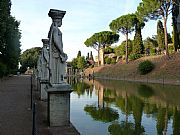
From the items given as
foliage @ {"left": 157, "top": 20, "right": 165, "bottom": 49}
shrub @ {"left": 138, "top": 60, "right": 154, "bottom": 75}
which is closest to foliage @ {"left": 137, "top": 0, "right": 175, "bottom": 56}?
shrub @ {"left": 138, "top": 60, "right": 154, "bottom": 75}

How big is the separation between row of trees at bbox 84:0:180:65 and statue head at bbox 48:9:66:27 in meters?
11.8

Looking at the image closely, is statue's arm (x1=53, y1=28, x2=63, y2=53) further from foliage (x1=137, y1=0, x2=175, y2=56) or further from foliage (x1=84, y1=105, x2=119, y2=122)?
foliage (x1=137, y1=0, x2=175, y2=56)

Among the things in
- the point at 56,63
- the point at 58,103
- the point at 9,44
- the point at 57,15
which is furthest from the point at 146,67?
the point at 58,103

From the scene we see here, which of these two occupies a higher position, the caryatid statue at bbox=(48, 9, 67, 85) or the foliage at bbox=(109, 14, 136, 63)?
the foliage at bbox=(109, 14, 136, 63)

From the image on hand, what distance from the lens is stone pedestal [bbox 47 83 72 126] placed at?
7070 millimetres

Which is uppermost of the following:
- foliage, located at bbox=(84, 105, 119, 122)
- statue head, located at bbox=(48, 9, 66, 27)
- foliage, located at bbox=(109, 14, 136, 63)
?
foliage, located at bbox=(109, 14, 136, 63)

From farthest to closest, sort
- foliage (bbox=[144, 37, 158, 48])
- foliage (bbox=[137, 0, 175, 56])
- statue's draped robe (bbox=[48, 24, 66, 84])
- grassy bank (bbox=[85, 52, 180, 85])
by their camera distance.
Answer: foliage (bbox=[144, 37, 158, 48])
foliage (bbox=[137, 0, 175, 56])
grassy bank (bbox=[85, 52, 180, 85])
statue's draped robe (bbox=[48, 24, 66, 84])

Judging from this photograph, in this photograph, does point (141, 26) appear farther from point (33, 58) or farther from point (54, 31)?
point (54, 31)

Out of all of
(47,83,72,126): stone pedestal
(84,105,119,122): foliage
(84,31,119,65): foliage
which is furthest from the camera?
(84,31,119,65): foliage

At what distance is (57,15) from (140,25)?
5086 cm

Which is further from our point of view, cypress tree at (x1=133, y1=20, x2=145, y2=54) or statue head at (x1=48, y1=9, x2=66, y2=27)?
cypress tree at (x1=133, y1=20, x2=145, y2=54)

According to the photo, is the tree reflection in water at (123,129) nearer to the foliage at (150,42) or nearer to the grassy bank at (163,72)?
the grassy bank at (163,72)

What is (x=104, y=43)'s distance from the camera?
240ft

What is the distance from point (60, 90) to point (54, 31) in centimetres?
157
